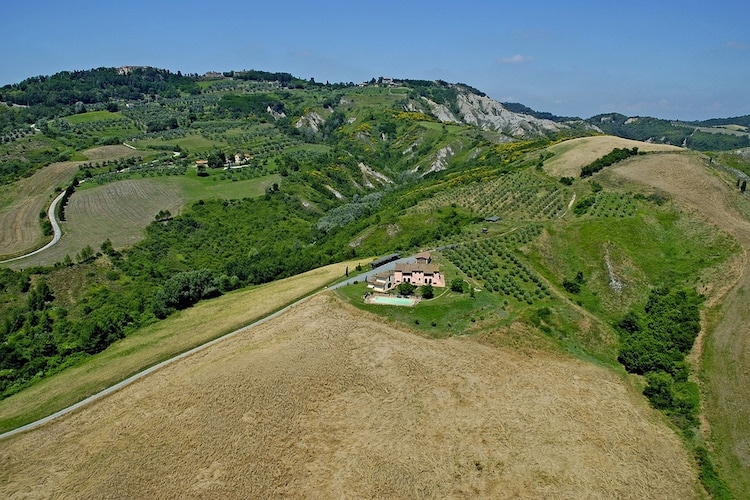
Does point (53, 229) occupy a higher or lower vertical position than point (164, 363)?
higher

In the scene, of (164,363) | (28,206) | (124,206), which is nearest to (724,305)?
(164,363)

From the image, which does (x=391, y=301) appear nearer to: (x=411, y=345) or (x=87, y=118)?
(x=411, y=345)

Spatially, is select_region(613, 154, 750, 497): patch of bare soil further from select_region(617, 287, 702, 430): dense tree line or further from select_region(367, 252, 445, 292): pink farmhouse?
select_region(367, 252, 445, 292): pink farmhouse

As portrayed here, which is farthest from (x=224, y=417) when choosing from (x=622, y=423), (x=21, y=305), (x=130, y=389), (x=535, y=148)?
(x=535, y=148)

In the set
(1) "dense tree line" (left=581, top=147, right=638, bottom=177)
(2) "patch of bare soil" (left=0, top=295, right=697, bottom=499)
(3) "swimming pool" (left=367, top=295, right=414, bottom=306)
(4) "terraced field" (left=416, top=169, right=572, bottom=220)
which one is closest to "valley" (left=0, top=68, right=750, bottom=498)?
(2) "patch of bare soil" (left=0, top=295, right=697, bottom=499)

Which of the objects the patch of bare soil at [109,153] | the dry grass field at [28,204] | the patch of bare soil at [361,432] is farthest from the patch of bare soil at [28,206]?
the patch of bare soil at [361,432]

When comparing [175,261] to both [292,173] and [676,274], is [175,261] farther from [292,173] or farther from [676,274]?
[676,274]
